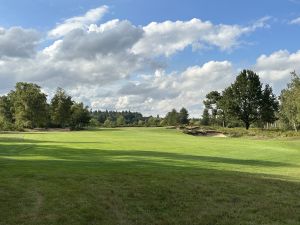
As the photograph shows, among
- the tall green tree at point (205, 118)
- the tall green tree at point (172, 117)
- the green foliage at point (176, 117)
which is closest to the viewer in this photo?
the tall green tree at point (205, 118)

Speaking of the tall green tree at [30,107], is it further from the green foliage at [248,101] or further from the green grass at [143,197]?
the green grass at [143,197]

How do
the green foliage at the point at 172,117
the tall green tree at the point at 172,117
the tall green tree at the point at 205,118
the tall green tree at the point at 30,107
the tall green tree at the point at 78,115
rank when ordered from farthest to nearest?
the tall green tree at the point at 172,117 → the green foliage at the point at 172,117 → the tall green tree at the point at 205,118 → the tall green tree at the point at 78,115 → the tall green tree at the point at 30,107

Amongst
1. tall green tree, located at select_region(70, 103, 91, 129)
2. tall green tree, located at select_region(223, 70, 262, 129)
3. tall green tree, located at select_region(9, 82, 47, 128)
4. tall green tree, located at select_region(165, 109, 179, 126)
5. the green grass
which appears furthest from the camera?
tall green tree, located at select_region(165, 109, 179, 126)

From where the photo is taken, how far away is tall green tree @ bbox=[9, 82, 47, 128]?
126625 millimetres

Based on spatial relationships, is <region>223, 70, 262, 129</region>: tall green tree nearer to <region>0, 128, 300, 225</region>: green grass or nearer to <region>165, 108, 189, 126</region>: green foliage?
<region>165, 108, 189, 126</region>: green foliage

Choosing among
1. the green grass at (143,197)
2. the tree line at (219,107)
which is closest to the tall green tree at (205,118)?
the tree line at (219,107)

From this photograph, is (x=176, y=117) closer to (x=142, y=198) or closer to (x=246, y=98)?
(x=246, y=98)

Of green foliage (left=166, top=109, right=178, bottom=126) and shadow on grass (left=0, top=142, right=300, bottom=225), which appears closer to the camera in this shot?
shadow on grass (left=0, top=142, right=300, bottom=225)

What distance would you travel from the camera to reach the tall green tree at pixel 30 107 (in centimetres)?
12662

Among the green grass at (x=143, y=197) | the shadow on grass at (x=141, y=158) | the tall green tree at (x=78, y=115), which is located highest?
the tall green tree at (x=78, y=115)

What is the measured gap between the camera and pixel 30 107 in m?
127

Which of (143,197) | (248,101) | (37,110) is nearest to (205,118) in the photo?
(248,101)

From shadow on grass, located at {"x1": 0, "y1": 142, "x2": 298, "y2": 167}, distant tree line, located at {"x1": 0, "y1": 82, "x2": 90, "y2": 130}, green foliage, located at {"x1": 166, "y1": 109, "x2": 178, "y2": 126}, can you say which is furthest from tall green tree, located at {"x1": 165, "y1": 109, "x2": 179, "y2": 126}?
shadow on grass, located at {"x1": 0, "y1": 142, "x2": 298, "y2": 167}

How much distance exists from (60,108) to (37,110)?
872 centimetres
